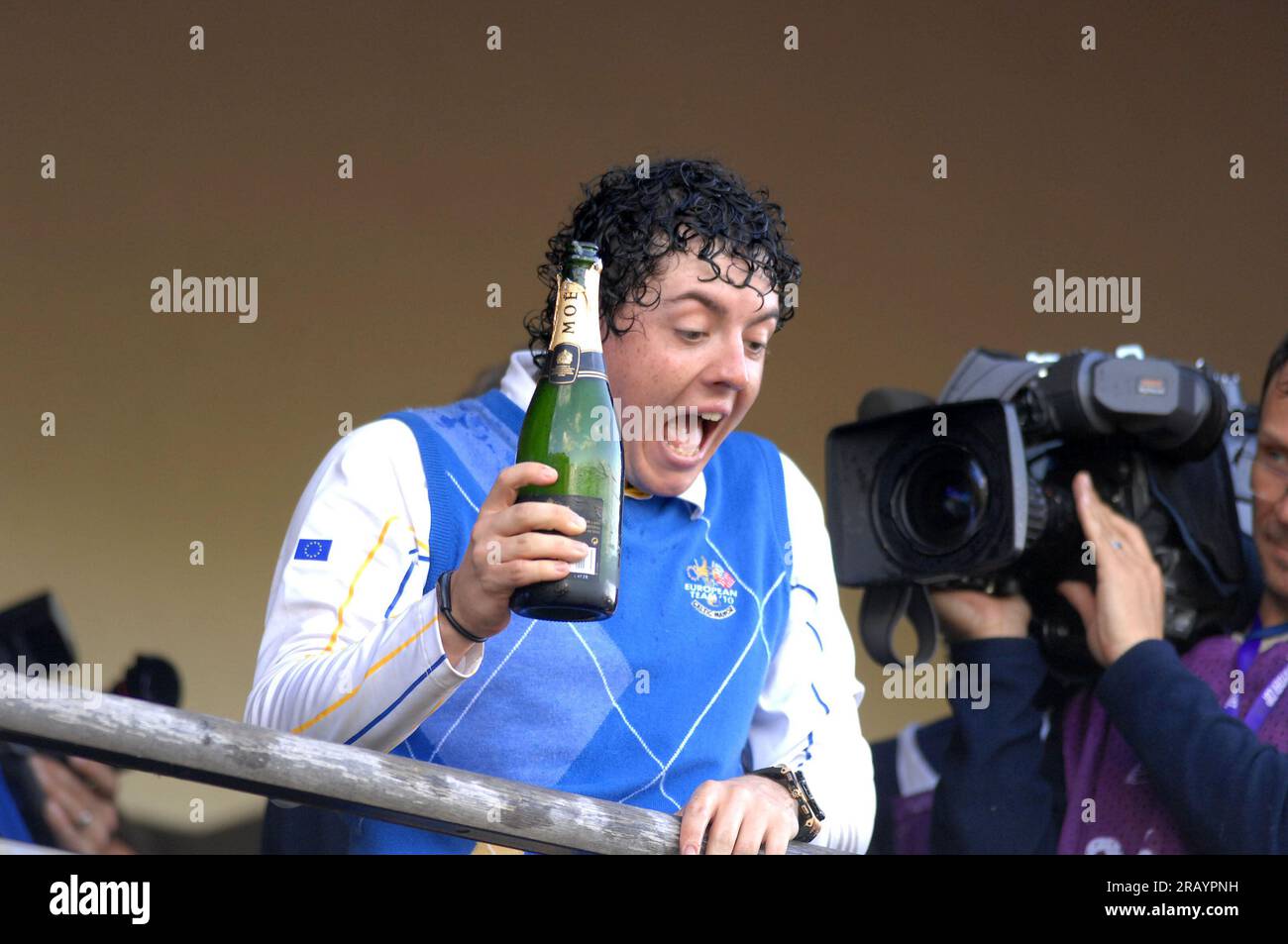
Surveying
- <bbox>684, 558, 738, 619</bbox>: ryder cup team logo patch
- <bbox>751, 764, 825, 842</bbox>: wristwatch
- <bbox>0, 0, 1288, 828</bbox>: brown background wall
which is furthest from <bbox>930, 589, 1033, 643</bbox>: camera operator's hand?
<bbox>0, 0, 1288, 828</bbox>: brown background wall

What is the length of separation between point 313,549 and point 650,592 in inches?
12.9

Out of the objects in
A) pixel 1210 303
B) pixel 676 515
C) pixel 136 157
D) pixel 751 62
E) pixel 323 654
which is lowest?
pixel 323 654

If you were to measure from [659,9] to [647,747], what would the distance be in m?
2.26

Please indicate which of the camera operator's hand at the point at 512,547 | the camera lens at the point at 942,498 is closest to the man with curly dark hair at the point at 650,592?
the camera operator's hand at the point at 512,547

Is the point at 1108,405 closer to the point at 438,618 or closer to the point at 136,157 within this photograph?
the point at 438,618

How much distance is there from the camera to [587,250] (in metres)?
1.34

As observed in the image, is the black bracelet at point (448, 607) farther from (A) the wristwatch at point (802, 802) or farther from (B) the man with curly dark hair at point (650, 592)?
(A) the wristwatch at point (802, 802)

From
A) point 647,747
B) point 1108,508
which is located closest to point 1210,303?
point 1108,508

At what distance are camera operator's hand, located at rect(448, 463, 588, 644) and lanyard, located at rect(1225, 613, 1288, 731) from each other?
1.12 meters

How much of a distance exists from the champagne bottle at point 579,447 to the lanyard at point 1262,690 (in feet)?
3.32

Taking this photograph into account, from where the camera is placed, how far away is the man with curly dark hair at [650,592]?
4.60 feet

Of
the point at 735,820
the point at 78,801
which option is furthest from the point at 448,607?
the point at 78,801

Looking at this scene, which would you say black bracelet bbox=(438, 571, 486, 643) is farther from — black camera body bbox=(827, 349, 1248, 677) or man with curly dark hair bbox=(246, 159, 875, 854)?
black camera body bbox=(827, 349, 1248, 677)

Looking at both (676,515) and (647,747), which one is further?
(676,515)
